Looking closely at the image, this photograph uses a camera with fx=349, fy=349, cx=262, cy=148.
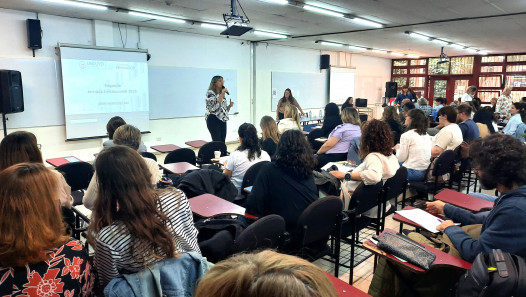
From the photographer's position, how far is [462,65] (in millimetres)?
13883

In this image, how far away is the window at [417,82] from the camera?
15.0m

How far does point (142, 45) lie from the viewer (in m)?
7.40

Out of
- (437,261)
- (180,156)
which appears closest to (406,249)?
(437,261)

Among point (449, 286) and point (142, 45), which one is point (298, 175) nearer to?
point (449, 286)

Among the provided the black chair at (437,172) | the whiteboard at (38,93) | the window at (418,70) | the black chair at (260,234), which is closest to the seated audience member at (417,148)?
the black chair at (437,172)

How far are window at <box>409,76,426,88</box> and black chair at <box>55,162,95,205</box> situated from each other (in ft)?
47.9

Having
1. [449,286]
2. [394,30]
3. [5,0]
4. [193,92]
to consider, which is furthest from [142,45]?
[449,286]

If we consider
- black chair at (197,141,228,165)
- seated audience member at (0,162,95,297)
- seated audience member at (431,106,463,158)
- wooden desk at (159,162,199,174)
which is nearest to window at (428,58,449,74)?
seated audience member at (431,106,463,158)

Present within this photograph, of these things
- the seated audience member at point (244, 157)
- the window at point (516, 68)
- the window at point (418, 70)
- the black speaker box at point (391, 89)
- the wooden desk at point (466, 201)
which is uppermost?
the window at point (418, 70)

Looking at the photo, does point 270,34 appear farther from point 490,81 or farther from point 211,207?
point 490,81

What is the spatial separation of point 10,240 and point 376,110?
14.9m

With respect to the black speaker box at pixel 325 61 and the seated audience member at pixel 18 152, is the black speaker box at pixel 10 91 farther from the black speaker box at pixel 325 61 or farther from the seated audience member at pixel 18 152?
the black speaker box at pixel 325 61

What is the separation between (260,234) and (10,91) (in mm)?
5283

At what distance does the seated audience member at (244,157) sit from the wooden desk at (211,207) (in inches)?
35.4
